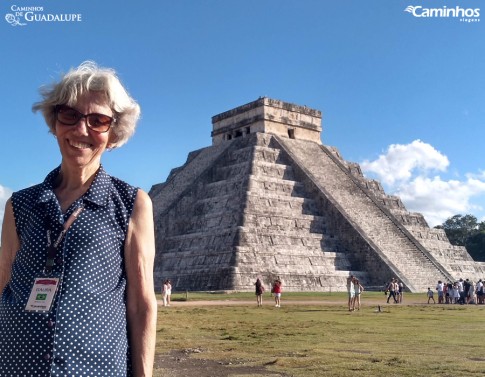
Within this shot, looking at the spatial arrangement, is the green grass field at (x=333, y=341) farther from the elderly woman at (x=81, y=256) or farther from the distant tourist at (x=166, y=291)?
the elderly woman at (x=81, y=256)

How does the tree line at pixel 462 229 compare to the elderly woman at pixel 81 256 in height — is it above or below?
above

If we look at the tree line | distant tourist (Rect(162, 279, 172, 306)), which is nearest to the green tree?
the tree line

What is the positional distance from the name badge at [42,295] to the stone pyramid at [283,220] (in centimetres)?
2284

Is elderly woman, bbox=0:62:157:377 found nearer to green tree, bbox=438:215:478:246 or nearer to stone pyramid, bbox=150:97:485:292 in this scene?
stone pyramid, bbox=150:97:485:292

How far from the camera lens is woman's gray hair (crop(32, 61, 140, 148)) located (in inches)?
102

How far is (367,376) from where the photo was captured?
640 cm

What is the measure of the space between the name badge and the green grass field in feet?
15.6

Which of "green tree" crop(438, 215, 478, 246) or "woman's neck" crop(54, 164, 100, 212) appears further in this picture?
"green tree" crop(438, 215, 478, 246)

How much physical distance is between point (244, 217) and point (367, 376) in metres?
21.4

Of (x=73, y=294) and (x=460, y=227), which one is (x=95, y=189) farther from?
(x=460, y=227)

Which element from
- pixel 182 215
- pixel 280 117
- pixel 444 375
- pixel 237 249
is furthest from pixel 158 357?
pixel 280 117

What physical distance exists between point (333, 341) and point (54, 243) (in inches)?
310

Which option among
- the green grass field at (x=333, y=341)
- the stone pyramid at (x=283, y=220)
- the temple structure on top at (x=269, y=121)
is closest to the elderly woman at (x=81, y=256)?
the green grass field at (x=333, y=341)

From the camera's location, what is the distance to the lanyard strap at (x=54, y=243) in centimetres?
236
